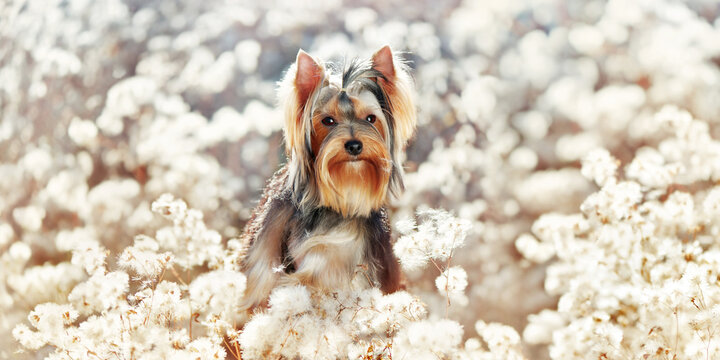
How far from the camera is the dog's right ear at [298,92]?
2.06 meters

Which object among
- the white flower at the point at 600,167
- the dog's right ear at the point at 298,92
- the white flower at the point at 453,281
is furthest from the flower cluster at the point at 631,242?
the dog's right ear at the point at 298,92

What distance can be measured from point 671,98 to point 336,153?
4.63 feet

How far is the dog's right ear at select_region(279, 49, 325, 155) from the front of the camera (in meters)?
2.06

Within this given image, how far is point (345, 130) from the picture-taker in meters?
2.03

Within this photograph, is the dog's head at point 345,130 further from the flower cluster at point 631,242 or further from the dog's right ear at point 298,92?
the flower cluster at point 631,242

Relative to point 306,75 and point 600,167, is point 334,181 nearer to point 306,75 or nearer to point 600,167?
point 306,75

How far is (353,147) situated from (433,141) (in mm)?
497

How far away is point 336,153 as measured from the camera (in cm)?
203

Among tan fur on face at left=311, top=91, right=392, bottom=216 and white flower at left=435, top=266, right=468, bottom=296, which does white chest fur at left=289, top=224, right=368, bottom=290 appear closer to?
tan fur on face at left=311, top=91, right=392, bottom=216

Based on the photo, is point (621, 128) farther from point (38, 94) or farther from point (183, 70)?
point (38, 94)

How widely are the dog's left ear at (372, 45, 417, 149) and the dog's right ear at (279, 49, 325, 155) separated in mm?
192

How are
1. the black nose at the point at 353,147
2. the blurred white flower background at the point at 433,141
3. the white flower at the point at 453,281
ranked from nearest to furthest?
the white flower at the point at 453,281 → the black nose at the point at 353,147 → the blurred white flower background at the point at 433,141

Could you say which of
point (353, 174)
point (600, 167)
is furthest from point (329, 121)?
point (600, 167)

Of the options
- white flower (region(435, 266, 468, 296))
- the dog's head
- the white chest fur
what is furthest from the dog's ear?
white flower (region(435, 266, 468, 296))
